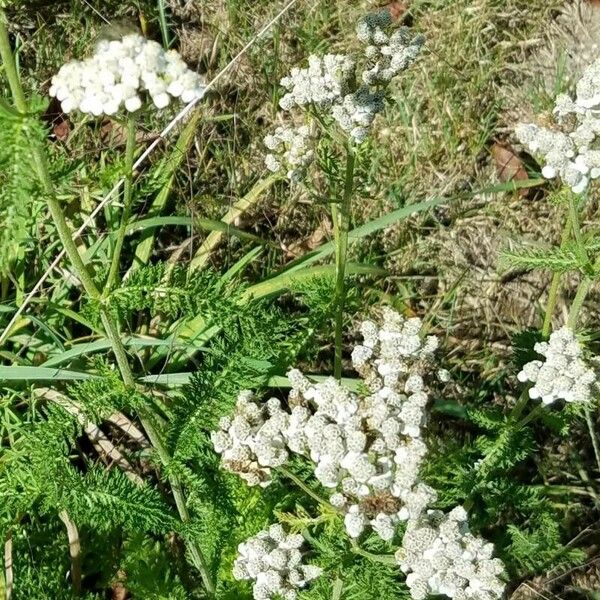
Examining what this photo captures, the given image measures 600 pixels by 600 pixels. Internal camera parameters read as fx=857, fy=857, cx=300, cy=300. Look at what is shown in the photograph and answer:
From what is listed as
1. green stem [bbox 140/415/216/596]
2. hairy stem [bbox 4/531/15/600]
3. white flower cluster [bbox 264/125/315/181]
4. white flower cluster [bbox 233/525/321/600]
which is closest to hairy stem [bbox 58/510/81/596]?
hairy stem [bbox 4/531/15/600]

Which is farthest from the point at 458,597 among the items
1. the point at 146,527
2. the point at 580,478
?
the point at 580,478

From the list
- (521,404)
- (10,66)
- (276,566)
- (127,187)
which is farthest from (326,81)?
(276,566)

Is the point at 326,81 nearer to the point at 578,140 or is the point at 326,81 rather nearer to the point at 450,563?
the point at 578,140

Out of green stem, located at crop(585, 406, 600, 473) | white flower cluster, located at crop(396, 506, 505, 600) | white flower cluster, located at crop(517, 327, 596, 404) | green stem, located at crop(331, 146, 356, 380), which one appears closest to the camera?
white flower cluster, located at crop(396, 506, 505, 600)

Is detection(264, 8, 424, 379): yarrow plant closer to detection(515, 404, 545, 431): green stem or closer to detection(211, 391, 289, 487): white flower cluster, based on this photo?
detection(211, 391, 289, 487): white flower cluster

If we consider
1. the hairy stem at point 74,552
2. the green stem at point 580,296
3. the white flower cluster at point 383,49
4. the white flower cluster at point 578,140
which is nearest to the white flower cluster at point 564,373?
the green stem at point 580,296

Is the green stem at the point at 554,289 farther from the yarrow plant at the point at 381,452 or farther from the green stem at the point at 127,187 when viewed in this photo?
the green stem at the point at 127,187

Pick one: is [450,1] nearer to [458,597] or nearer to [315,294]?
[315,294]
